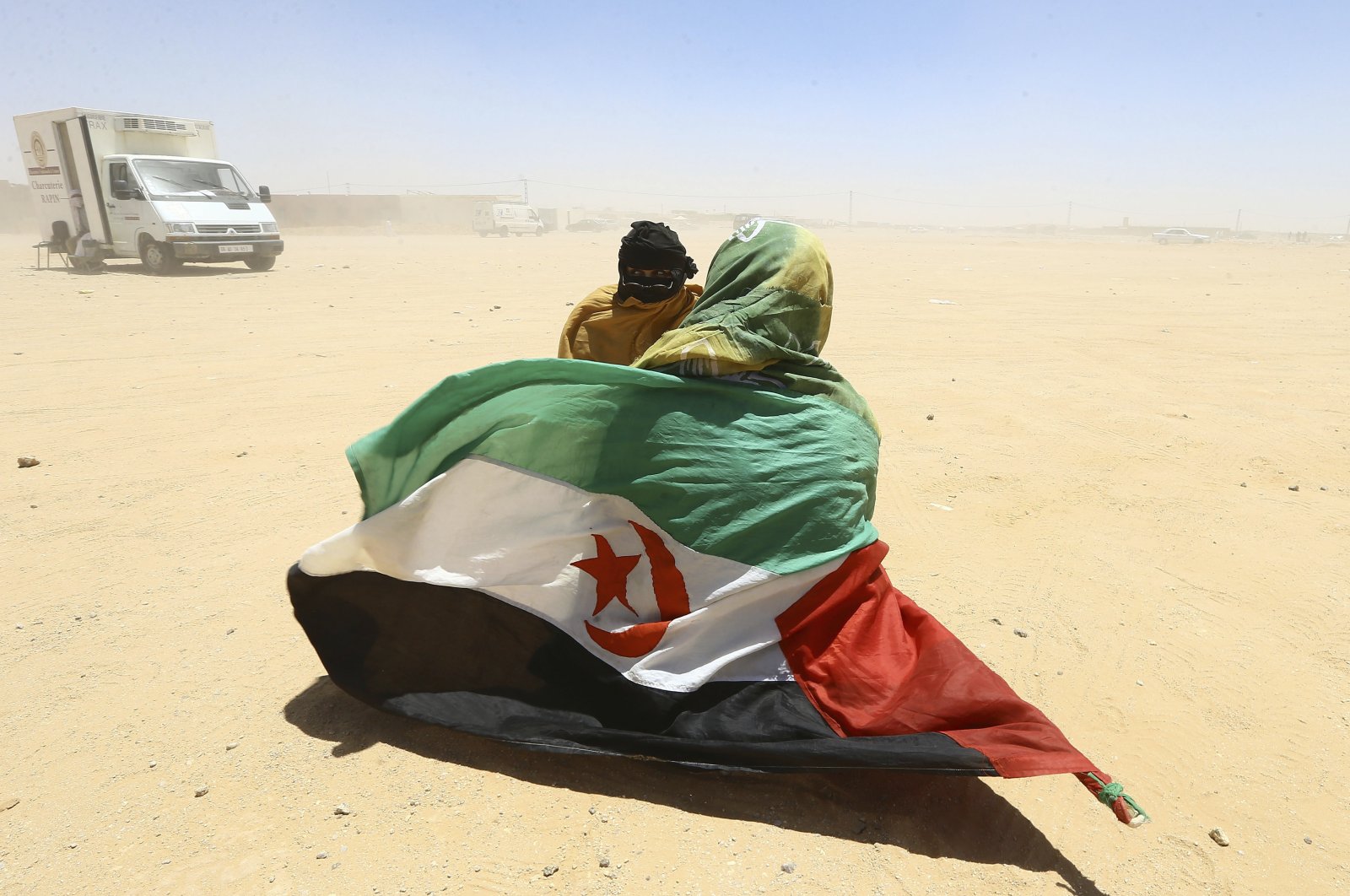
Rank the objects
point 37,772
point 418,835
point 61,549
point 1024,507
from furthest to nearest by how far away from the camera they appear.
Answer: point 1024,507 → point 61,549 → point 37,772 → point 418,835

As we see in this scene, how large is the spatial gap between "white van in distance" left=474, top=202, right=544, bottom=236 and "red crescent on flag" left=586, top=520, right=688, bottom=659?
4273 cm

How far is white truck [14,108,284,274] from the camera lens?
15.4m

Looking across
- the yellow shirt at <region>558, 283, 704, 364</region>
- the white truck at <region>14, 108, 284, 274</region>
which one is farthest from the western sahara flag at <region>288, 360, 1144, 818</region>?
the white truck at <region>14, 108, 284, 274</region>

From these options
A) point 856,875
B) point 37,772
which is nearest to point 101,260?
point 37,772

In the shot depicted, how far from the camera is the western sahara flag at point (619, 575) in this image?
95.4 inches

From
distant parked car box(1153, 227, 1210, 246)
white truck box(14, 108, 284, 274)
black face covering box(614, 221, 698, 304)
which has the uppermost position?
white truck box(14, 108, 284, 274)

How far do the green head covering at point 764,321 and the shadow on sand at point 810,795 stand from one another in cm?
116

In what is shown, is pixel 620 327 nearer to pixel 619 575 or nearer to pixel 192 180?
pixel 619 575

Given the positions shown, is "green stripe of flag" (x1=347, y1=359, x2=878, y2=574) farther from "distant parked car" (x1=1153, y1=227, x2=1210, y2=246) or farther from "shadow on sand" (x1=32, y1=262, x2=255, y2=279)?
"distant parked car" (x1=1153, y1=227, x2=1210, y2=246)

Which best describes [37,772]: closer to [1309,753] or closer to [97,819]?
[97,819]

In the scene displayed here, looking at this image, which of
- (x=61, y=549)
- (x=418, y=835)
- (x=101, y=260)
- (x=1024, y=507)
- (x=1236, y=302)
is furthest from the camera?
(x=101, y=260)

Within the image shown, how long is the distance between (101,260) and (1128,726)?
63.8ft

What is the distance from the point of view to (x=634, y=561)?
2547 mm

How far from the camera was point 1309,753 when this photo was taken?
8.70 feet
